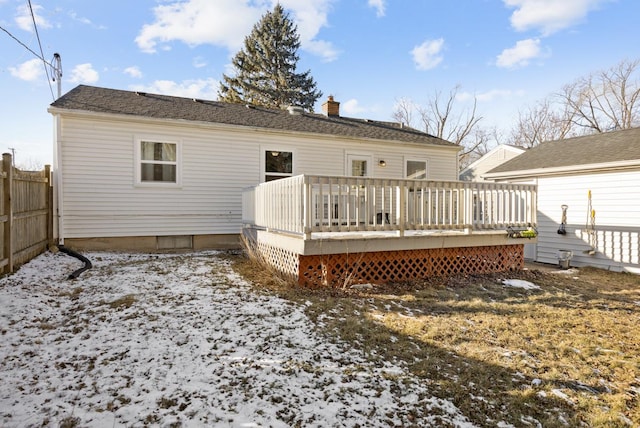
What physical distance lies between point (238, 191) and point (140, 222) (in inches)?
96.3

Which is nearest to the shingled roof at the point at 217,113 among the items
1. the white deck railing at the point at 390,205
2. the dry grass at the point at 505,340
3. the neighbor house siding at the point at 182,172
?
the neighbor house siding at the point at 182,172

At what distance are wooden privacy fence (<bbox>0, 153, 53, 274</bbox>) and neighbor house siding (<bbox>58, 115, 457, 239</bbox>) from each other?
0.46 m

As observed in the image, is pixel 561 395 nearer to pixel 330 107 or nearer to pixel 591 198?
pixel 591 198

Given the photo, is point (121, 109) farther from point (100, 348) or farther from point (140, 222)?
point (100, 348)

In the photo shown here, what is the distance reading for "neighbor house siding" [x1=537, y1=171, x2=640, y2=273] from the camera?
7.52m

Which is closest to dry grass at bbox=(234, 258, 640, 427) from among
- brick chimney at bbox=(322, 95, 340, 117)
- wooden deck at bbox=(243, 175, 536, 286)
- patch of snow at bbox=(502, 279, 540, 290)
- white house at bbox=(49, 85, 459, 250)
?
patch of snow at bbox=(502, 279, 540, 290)

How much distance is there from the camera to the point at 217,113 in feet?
31.4

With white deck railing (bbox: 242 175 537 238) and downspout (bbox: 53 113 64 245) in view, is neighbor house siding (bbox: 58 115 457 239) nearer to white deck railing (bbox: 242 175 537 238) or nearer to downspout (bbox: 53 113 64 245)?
downspout (bbox: 53 113 64 245)

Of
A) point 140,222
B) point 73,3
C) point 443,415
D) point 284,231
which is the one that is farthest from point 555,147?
point 73,3

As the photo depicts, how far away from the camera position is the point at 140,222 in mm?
8289

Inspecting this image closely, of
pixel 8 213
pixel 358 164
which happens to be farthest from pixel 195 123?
pixel 358 164

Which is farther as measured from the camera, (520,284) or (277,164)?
(277,164)

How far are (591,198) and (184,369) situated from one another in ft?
30.9

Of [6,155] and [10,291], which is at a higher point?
[6,155]
